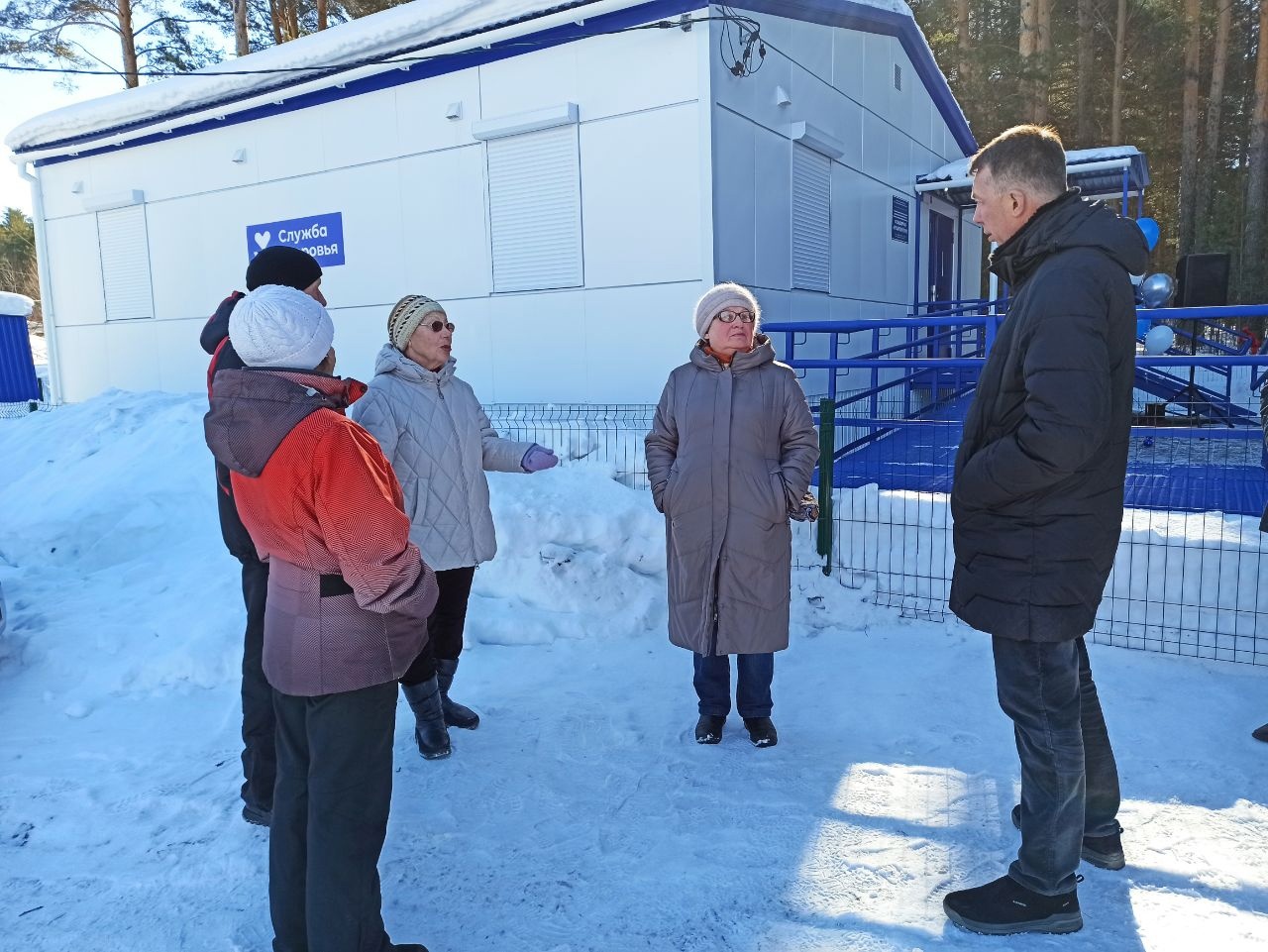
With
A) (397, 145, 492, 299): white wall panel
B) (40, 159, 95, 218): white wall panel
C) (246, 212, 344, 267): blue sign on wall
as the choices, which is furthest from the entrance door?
(40, 159, 95, 218): white wall panel

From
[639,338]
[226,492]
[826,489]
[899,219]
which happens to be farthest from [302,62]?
[226,492]

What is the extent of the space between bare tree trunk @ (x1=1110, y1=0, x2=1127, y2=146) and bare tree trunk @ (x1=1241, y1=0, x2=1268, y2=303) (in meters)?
3.09

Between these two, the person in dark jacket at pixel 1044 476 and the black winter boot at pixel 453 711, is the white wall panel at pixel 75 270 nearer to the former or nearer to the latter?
the black winter boot at pixel 453 711

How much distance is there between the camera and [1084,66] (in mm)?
23984

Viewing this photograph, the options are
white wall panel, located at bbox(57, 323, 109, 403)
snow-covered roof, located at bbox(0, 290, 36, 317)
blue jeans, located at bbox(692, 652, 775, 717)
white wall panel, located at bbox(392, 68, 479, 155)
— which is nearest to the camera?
blue jeans, located at bbox(692, 652, 775, 717)

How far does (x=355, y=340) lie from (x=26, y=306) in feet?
27.0

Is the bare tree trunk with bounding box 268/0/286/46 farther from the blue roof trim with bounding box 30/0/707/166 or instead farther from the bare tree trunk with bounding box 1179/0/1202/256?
the bare tree trunk with bounding box 1179/0/1202/256

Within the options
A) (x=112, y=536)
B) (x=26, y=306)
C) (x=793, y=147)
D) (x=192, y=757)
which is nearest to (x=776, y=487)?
(x=192, y=757)

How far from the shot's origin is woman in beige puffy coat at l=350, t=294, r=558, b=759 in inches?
128

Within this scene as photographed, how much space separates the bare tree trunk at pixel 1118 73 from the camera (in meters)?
23.2

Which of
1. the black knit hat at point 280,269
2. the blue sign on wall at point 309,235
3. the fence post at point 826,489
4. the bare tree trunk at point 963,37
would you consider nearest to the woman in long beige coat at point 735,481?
the black knit hat at point 280,269

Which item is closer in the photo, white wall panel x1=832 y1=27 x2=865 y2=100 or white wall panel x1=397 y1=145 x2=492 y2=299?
white wall panel x1=397 y1=145 x2=492 y2=299

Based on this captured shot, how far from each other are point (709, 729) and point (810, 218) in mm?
6978

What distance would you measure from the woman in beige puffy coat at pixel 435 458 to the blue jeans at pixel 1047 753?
1.80m
